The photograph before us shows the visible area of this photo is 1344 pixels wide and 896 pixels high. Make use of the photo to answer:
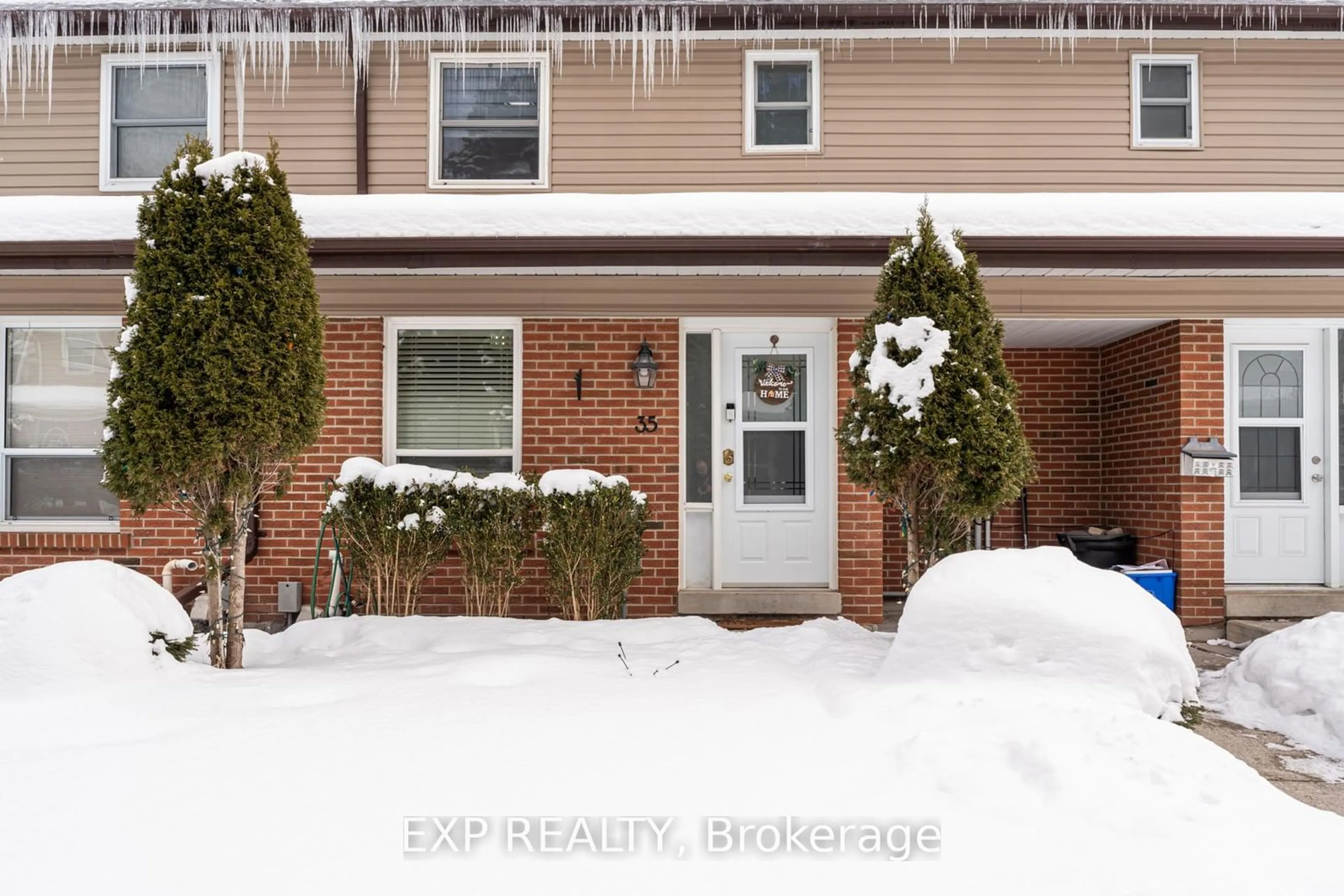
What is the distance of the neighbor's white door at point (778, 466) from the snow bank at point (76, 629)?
3.80m

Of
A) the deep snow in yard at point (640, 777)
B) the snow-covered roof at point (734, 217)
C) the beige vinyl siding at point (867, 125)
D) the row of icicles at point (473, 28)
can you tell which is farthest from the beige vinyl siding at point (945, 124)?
the deep snow in yard at point (640, 777)

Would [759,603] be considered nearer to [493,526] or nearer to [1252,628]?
[493,526]

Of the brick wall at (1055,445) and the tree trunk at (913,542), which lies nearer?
the tree trunk at (913,542)

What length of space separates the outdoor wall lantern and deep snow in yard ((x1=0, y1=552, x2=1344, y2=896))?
2.59m

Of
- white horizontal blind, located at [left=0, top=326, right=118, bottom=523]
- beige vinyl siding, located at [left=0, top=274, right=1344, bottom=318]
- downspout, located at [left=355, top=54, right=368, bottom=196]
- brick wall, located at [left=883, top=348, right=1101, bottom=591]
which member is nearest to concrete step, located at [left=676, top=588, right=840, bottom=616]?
brick wall, located at [left=883, top=348, right=1101, bottom=591]

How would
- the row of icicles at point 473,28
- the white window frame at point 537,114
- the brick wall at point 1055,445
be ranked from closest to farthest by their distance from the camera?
the row of icicles at point 473,28 < the white window frame at point 537,114 < the brick wall at point 1055,445

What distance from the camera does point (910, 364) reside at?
4180 mm

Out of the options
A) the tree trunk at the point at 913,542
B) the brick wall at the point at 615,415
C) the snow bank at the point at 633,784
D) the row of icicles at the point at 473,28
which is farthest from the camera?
the row of icicles at the point at 473,28

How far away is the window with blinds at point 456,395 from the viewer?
5930 millimetres

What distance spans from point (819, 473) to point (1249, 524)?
3.59 metres

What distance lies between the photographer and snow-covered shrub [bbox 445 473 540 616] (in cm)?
516

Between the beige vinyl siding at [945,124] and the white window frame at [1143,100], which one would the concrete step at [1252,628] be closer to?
the beige vinyl siding at [945,124]

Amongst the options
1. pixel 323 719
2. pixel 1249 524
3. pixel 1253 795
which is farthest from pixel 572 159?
pixel 1249 524

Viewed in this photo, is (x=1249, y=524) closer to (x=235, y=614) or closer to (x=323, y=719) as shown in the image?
(x=323, y=719)
